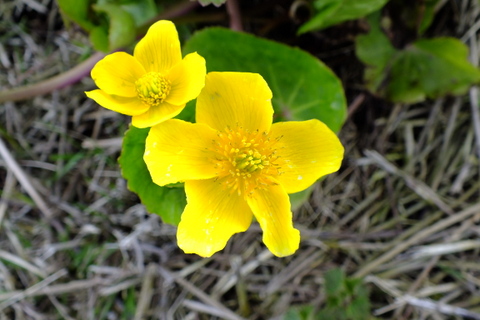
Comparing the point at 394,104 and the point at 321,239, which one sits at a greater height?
the point at 394,104

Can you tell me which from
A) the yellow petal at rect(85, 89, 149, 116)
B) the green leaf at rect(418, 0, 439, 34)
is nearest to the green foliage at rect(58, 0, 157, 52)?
the yellow petal at rect(85, 89, 149, 116)

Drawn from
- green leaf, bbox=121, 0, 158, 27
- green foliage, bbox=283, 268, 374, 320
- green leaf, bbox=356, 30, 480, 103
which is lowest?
green foliage, bbox=283, 268, 374, 320

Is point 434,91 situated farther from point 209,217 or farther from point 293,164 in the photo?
point 209,217

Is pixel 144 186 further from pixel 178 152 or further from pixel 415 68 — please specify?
pixel 415 68

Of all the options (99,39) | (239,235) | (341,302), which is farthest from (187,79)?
(341,302)

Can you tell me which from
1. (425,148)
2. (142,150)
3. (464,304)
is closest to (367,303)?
(464,304)

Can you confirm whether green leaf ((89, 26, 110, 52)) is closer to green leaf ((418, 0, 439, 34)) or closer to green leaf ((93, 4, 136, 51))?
green leaf ((93, 4, 136, 51))

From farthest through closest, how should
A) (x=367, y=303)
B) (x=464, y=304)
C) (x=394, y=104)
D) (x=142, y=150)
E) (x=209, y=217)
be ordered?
(x=394, y=104) < (x=464, y=304) < (x=367, y=303) < (x=142, y=150) < (x=209, y=217)
